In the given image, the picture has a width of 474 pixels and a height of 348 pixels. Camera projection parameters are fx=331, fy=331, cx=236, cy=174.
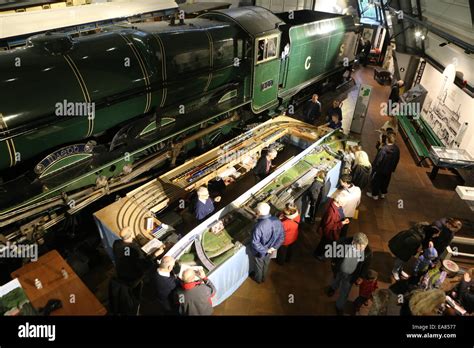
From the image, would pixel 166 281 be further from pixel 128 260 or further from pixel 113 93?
pixel 113 93

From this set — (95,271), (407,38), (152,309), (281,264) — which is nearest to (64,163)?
(95,271)

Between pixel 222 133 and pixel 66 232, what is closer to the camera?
pixel 66 232

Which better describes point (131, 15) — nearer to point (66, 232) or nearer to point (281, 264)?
point (66, 232)

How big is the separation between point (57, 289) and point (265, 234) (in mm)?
2768

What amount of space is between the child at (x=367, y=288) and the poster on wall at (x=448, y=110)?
5661 millimetres

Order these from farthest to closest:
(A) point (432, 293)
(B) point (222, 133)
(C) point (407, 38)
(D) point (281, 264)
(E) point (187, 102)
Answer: (C) point (407, 38) → (B) point (222, 133) → (E) point (187, 102) → (D) point (281, 264) → (A) point (432, 293)

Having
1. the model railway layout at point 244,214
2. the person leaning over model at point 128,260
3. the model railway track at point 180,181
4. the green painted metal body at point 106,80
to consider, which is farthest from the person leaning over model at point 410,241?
the green painted metal body at point 106,80

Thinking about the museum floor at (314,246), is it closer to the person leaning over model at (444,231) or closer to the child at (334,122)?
the person leaning over model at (444,231)

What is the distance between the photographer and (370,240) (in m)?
6.50

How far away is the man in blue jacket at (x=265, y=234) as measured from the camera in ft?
15.4

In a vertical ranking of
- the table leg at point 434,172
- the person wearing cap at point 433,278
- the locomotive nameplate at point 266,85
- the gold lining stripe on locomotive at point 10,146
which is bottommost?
the table leg at point 434,172

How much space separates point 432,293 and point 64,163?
5.28 m

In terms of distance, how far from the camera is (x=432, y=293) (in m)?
3.78

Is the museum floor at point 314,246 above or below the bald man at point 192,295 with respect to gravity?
below
